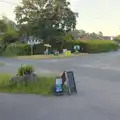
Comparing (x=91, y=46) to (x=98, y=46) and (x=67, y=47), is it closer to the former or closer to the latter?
(x=98, y=46)

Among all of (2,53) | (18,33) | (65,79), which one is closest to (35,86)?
(65,79)

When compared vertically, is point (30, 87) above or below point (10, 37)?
below

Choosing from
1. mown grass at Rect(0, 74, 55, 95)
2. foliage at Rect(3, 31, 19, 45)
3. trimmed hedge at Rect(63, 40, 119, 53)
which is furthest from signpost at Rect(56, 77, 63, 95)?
foliage at Rect(3, 31, 19, 45)

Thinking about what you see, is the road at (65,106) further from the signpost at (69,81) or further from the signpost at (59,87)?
the signpost at (59,87)

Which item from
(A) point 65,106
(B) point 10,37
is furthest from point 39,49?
(A) point 65,106

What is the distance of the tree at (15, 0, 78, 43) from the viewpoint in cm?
5484

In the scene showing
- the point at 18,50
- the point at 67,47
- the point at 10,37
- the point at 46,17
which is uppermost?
the point at 46,17

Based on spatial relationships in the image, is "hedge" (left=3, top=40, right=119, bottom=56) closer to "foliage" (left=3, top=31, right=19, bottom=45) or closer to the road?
"foliage" (left=3, top=31, right=19, bottom=45)

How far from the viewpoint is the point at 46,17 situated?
55312 millimetres

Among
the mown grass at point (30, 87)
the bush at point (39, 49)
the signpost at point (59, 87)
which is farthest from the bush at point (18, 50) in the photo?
the signpost at point (59, 87)

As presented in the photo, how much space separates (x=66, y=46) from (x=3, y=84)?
4392cm

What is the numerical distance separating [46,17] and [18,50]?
623 centimetres

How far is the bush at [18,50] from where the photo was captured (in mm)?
54156

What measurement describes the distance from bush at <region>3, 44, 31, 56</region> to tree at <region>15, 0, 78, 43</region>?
234cm
